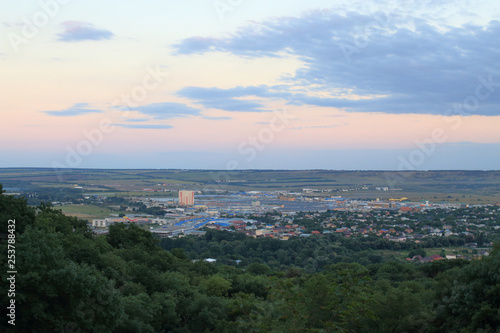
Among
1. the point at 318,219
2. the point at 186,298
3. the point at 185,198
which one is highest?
the point at 186,298

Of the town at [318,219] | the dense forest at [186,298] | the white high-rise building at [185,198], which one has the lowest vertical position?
the town at [318,219]

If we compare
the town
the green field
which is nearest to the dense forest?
the town

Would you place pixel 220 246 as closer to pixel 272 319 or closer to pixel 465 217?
pixel 272 319

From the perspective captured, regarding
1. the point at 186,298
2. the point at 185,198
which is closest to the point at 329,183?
the point at 185,198

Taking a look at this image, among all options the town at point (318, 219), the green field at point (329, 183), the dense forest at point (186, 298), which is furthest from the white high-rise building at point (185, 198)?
the dense forest at point (186, 298)

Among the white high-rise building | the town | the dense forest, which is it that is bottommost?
the town

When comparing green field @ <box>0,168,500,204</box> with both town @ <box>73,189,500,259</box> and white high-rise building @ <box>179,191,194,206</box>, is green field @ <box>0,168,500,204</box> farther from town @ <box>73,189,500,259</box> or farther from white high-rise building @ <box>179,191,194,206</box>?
white high-rise building @ <box>179,191,194,206</box>

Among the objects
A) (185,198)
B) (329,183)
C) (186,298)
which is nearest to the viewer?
(186,298)

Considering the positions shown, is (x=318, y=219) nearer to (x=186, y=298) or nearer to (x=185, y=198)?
(x=185, y=198)

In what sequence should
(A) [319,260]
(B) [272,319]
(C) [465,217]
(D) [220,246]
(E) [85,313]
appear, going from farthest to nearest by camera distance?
(C) [465,217] → (D) [220,246] → (A) [319,260] → (B) [272,319] → (E) [85,313]

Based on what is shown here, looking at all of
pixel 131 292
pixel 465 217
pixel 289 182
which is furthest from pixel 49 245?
pixel 289 182

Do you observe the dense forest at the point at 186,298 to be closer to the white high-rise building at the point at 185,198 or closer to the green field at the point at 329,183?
the white high-rise building at the point at 185,198
